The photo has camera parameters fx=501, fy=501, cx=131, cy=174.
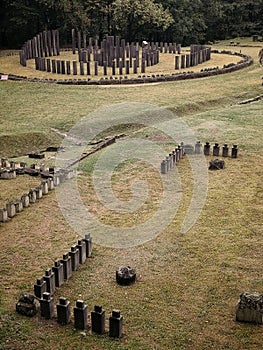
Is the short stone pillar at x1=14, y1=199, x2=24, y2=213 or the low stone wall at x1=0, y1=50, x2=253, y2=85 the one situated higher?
the low stone wall at x1=0, y1=50, x2=253, y2=85

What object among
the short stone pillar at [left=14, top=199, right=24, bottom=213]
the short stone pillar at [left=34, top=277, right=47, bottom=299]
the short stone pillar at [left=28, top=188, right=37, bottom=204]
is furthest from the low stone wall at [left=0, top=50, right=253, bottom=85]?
the short stone pillar at [left=34, top=277, right=47, bottom=299]

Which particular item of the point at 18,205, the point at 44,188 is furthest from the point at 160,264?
the point at 44,188

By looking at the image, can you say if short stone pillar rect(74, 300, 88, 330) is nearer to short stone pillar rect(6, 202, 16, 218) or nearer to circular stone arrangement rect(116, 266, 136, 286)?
circular stone arrangement rect(116, 266, 136, 286)

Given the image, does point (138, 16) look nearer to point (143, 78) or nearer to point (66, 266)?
point (143, 78)

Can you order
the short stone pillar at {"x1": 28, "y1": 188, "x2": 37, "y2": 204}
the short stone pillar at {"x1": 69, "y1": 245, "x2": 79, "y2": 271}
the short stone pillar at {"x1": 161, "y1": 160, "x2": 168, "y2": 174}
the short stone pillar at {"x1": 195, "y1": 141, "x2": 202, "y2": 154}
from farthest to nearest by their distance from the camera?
1. the short stone pillar at {"x1": 195, "y1": 141, "x2": 202, "y2": 154}
2. the short stone pillar at {"x1": 161, "y1": 160, "x2": 168, "y2": 174}
3. the short stone pillar at {"x1": 28, "y1": 188, "x2": 37, "y2": 204}
4. the short stone pillar at {"x1": 69, "y1": 245, "x2": 79, "y2": 271}

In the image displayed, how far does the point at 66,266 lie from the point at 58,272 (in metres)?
0.28

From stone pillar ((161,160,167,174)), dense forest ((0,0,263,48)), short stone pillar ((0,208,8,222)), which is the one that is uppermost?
dense forest ((0,0,263,48))

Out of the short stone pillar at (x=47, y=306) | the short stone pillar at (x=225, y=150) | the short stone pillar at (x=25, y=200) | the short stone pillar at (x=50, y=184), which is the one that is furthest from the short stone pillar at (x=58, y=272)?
the short stone pillar at (x=225, y=150)

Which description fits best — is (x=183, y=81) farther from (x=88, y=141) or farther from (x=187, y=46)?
(x=187, y=46)

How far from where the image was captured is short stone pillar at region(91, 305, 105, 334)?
7402 mm

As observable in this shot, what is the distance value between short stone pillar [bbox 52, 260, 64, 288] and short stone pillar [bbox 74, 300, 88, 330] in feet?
4.01

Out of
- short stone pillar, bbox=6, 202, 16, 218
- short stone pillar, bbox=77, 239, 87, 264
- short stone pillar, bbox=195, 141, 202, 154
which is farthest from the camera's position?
short stone pillar, bbox=195, 141, 202, 154

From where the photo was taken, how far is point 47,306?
7793 millimetres

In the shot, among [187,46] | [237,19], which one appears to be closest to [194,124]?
[187,46]
